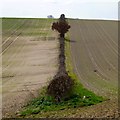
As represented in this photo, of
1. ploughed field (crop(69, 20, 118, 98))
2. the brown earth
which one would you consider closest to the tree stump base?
the brown earth

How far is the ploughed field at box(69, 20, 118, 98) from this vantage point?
89.0ft

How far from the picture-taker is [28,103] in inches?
874

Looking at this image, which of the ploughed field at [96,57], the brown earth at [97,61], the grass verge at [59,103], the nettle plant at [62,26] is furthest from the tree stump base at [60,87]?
the nettle plant at [62,26]

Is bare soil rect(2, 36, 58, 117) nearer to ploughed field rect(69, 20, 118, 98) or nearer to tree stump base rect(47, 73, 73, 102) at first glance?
tree stump base rect(47, 73, 73, 102)

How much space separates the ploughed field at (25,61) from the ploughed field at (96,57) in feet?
8.46

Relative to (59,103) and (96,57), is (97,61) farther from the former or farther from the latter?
(59,103)

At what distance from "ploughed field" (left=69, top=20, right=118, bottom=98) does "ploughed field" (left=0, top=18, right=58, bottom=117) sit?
8.46 ft

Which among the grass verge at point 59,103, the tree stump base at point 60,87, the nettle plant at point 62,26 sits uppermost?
the nettle plant at point 62,26

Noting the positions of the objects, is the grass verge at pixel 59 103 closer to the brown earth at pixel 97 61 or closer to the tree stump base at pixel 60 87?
the tree stump base at pixel 60 87

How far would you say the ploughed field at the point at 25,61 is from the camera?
81.3 feet

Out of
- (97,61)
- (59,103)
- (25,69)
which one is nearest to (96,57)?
(97,61)

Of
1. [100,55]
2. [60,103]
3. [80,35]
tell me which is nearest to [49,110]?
[60,103]

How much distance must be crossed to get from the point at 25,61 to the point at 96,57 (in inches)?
298

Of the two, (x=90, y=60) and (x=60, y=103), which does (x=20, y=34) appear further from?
(x=60, y=103)
